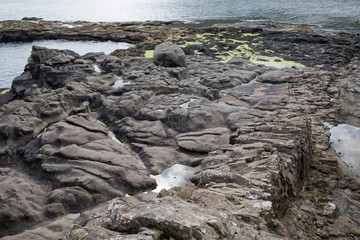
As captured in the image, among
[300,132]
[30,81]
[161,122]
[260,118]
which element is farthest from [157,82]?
[30,81]

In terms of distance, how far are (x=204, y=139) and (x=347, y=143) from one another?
24.2 ft

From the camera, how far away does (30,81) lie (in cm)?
2641

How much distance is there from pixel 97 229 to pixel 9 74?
3523 cm

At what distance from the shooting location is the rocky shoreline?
746cm

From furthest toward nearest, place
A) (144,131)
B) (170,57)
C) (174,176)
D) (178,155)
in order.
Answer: (170,57) < (144,131) < (178,155) < (174,176)

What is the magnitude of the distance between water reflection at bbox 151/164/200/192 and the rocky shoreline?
298mm

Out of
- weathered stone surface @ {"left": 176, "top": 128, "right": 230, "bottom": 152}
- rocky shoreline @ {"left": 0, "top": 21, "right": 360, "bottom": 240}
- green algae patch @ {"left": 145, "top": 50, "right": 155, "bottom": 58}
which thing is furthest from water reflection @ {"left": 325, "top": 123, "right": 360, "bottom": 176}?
green algae patch @ {"left": 145, "top": 50, "right": 155, "bottom": 58}

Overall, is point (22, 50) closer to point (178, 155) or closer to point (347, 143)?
point (178, 155)

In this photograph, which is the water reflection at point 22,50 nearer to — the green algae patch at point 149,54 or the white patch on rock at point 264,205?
the green algae patch at point 149,54

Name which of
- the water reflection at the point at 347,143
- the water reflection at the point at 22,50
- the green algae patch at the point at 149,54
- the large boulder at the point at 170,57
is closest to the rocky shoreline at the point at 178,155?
the large boulder at the point at 170,57

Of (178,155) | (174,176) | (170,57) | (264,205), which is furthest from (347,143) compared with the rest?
(170,57)

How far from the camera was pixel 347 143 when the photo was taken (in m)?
13.8

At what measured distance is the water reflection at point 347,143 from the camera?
12.5m

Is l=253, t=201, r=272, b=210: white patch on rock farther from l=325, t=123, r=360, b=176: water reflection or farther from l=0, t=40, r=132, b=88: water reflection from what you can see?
l=0, t=40, r=132, b=88: water reflection
